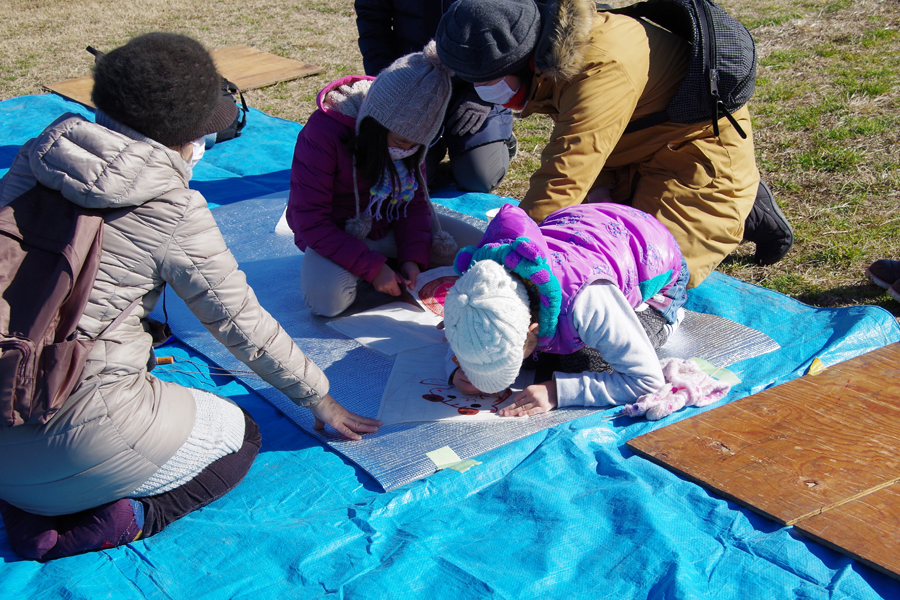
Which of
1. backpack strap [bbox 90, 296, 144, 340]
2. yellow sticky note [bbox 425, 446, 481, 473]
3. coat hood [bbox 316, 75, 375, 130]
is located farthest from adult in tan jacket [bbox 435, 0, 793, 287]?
backpack strap [bbox 90, 296, 144, 340]

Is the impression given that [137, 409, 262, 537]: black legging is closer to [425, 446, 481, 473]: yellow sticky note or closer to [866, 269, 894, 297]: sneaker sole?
[425, 446, 481, 473]: yellow sticky note

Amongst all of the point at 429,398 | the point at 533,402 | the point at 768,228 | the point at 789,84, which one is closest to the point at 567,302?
the point at 533,402

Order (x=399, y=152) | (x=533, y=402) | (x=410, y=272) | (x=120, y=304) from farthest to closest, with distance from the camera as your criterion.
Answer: (x=410, y=272), (x=399, y=152), (x=533, y=402), (x=120, y=304)

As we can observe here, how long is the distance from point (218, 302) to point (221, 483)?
514 millimetres

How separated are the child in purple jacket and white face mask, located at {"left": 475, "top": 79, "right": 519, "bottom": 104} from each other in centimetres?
13

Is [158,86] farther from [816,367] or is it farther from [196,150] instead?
[816,367]

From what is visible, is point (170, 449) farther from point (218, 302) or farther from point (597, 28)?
point (597, 28)

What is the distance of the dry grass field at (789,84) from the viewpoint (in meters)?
3.02

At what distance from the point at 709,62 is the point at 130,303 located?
1.95 m

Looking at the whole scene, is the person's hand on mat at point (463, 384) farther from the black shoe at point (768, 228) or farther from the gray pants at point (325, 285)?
the black shoe at point (768, 228)

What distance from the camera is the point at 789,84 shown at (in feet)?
16.5

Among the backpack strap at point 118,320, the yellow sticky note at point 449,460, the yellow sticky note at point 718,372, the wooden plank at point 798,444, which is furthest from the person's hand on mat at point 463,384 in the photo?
the backpack strap at point 118,320

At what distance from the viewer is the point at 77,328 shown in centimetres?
141

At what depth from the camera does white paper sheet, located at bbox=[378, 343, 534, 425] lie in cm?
204
